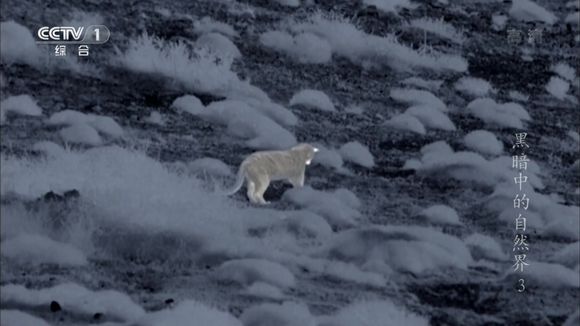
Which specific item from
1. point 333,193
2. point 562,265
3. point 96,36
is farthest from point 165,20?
point 562,265

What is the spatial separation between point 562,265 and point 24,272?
1.84m

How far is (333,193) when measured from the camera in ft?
14.0

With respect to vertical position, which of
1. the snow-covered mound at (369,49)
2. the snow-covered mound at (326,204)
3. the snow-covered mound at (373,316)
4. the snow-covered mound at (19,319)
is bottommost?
the snow-covered mound at (19,319)

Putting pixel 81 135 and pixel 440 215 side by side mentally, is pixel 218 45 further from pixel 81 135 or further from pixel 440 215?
pixel 440 215

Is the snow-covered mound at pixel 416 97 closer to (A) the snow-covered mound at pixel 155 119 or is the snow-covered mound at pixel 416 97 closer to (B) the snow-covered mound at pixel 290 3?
(B) the snow-covered mound at pixel 290 3

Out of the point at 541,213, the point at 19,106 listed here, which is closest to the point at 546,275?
the point at 541,213

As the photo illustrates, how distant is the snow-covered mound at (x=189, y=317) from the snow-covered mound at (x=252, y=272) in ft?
0.47

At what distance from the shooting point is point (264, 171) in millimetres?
4168

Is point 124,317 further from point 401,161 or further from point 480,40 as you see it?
point 480,40

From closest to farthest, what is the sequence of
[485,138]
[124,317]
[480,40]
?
[124,317] → [485,138] → [480,40]

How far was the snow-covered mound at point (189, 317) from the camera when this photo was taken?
12.4 ft

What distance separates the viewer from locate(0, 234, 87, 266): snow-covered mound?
3854 mm

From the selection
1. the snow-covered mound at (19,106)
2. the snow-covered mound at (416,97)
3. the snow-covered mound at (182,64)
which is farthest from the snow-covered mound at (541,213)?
the snow-covered mound at (19,106)

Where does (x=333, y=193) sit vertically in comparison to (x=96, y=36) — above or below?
below
